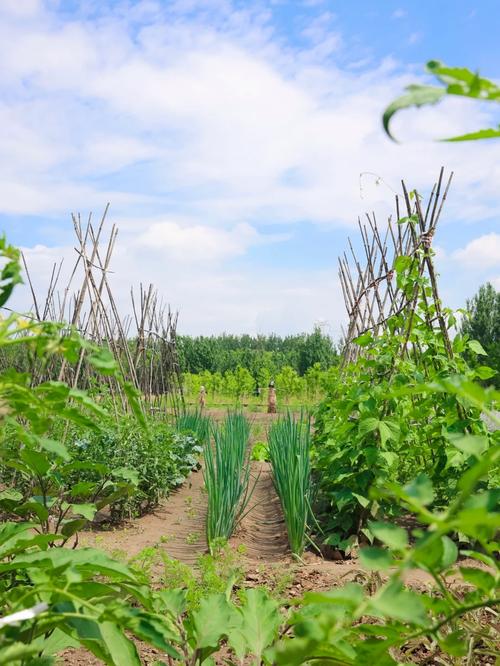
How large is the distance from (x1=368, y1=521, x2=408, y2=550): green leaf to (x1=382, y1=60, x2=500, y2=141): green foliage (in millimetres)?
349

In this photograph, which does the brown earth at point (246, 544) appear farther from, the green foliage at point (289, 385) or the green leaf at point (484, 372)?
the green foliage at point (289, 385)

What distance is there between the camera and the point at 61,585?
0.84 m

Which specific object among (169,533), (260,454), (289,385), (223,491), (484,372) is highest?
(484,372)

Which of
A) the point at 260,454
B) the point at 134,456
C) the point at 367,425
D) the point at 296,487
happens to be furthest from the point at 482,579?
the point at 260,454

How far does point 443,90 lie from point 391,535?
1.29 feet

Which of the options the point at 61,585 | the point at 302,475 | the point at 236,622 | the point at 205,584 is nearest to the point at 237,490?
the point at 302,475

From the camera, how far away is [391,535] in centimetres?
59

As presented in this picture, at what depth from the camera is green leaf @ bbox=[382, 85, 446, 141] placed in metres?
0.56

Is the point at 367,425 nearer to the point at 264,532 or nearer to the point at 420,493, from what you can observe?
the point at 264,532

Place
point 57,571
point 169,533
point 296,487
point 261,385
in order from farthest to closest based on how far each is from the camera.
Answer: point 261,385 → point 169,533 → point 296,487 → point 57,571

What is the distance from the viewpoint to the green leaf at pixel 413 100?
556 mm

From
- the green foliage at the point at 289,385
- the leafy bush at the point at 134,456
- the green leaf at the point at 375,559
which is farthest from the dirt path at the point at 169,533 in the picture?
the green foliage at the point at 289,385

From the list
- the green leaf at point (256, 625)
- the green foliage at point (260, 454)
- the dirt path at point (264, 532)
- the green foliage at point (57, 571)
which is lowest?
the dirt path at point (264, 532)

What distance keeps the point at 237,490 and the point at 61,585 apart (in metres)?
3.48
